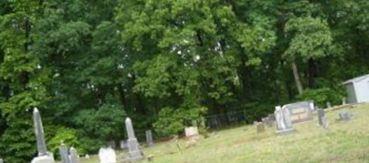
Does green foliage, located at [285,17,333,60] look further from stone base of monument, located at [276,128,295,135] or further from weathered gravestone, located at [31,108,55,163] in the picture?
weathered gravestone, located at [31,108,55,163]

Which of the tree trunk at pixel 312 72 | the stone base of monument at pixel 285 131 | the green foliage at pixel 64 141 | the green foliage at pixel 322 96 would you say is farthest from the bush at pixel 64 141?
the stone base of monument at pixel 285 131

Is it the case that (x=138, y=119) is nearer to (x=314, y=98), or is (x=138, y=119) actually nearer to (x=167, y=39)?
(x=167, y=39)

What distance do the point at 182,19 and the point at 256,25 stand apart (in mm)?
3731

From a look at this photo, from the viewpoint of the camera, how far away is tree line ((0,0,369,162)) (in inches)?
1250

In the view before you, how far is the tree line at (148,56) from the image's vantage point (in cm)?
3175

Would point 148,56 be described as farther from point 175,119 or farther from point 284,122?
point 284,122

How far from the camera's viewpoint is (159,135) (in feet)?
108

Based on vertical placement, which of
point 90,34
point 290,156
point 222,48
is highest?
point 90,34

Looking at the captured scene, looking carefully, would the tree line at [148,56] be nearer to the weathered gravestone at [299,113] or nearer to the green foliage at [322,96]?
the green foliage at [322,96]

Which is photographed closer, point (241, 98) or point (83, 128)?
point (83, 128)

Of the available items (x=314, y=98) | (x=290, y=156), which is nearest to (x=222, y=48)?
(x=314, y=98)

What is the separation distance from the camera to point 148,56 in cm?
3369

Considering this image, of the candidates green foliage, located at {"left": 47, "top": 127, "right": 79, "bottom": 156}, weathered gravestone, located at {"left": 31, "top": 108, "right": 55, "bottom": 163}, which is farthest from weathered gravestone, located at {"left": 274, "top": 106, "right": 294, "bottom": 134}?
green foliage, located at {"left": 47, "top": 127, "right": 79, "bottom": 156}

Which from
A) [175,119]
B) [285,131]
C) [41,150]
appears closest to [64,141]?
[175,119]
